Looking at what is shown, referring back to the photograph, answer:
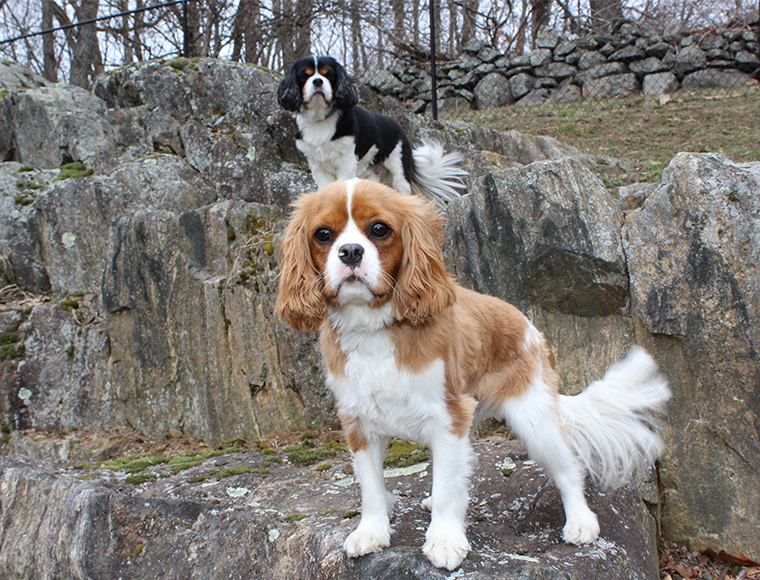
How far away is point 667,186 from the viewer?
144 inches

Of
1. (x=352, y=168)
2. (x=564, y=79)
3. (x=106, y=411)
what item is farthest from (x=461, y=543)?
(x=564, y=79)

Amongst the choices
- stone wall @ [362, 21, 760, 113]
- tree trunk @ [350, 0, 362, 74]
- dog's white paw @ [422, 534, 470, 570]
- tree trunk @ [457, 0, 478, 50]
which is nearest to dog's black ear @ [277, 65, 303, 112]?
dog's white paw @ [422, 534, 470, 570]

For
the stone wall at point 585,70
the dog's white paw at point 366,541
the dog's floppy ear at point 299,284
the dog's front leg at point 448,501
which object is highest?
the stone wall at point 585,70

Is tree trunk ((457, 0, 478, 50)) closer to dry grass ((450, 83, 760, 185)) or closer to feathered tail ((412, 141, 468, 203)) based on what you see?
dry grass ((450, 83, 760, 185))

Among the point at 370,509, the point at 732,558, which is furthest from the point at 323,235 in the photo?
the point at 732,558

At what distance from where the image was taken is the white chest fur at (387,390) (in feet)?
7.85

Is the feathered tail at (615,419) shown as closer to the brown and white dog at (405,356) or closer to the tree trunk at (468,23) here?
the brown and white dog at (405,356)

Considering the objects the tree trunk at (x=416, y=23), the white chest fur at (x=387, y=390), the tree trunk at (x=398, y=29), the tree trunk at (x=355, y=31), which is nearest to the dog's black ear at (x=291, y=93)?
the white chest fur at (x=387, y=390)

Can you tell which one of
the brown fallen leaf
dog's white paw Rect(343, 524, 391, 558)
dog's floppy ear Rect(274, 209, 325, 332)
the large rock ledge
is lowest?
the brown fallen leaf

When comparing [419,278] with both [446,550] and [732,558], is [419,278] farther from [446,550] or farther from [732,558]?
[732,558]

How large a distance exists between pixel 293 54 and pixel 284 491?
449 inches

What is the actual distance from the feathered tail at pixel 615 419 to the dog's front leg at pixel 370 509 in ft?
3.18

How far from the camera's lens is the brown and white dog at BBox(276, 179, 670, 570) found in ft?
7.74

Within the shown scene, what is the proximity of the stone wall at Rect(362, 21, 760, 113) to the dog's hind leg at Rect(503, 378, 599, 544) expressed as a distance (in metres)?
12.0
